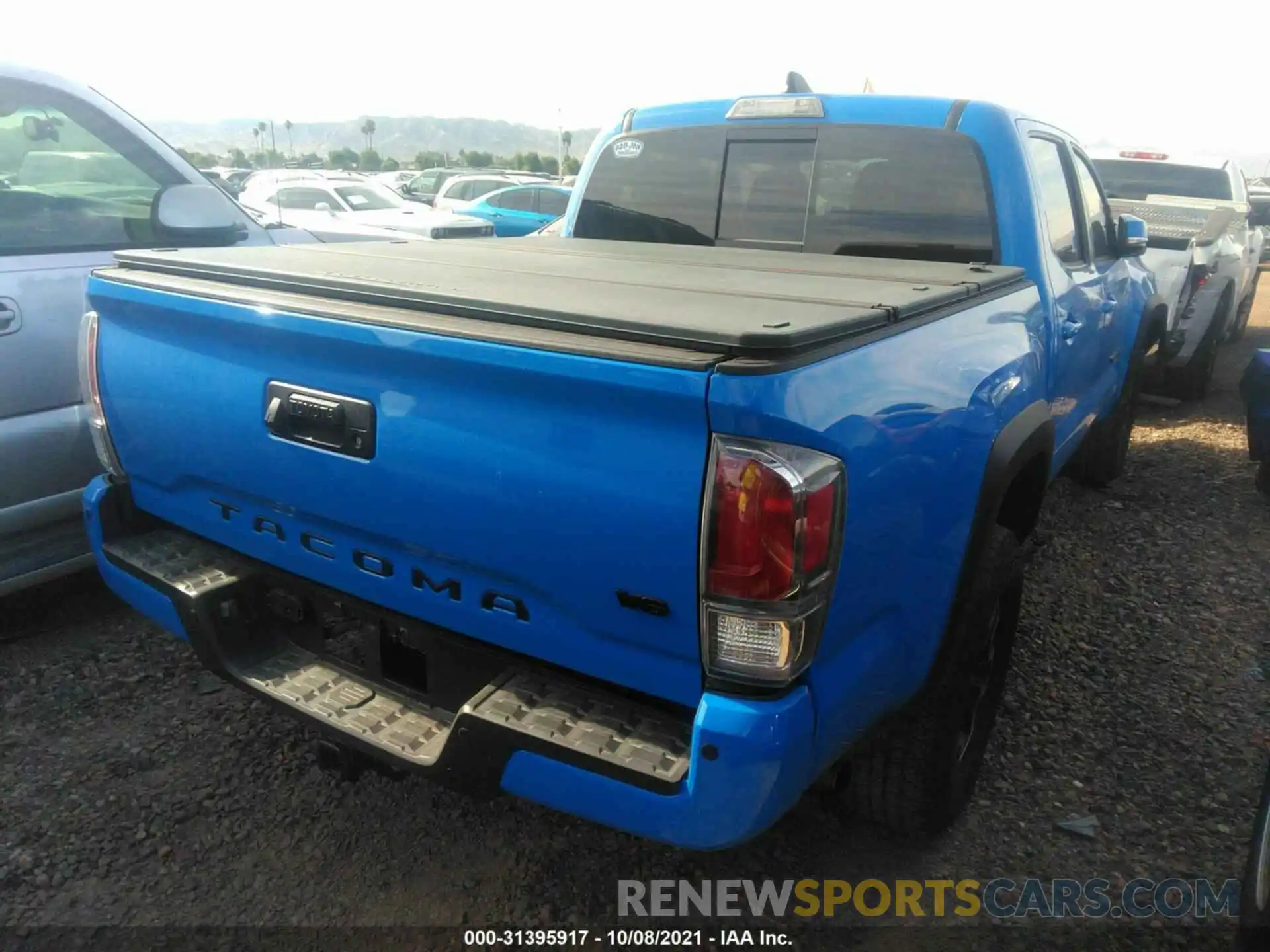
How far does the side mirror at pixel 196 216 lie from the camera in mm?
3783

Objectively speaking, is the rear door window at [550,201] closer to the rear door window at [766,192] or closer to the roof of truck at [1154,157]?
the roof of truck at [1154,157]

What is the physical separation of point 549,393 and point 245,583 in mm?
1077

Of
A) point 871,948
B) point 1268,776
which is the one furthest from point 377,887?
point 1268,776

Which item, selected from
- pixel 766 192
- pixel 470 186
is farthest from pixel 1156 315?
pixel 470 186

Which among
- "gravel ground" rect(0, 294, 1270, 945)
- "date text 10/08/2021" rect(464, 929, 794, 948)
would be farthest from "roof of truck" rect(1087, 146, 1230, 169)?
"date text 10/08/2021" rect(464, 929, 794, 948)

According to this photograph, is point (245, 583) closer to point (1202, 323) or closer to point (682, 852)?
point (682, 852)

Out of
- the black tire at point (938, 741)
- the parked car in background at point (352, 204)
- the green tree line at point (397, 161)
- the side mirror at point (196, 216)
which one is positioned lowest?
the green tree line at point (397, 161)

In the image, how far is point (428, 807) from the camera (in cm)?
263

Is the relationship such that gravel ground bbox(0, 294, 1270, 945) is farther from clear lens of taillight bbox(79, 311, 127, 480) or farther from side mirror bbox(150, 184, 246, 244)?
side mirror bbox(150, 184, 246, 244)

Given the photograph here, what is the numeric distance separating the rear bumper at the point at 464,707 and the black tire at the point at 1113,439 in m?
4.08

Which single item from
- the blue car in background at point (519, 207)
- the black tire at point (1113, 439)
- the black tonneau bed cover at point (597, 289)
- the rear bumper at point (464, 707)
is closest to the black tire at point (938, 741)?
the rear bumper at point (464, 707)

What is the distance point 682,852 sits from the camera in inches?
98.4

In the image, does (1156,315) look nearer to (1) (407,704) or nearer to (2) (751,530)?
(2) (751,530)

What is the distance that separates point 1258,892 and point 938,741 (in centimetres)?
67
